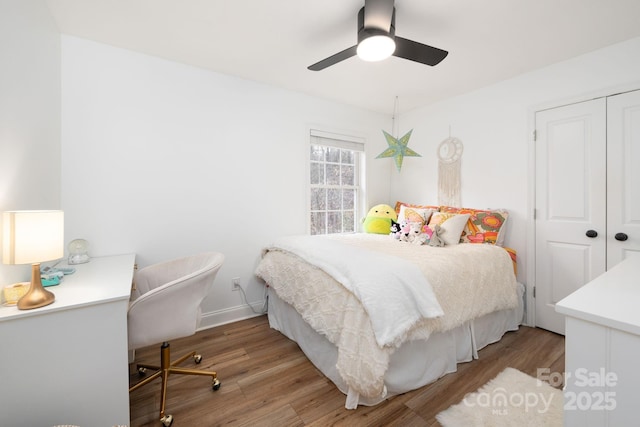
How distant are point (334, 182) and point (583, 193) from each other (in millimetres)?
2518

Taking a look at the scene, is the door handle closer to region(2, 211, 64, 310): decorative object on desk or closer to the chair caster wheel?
the chair caster wheel

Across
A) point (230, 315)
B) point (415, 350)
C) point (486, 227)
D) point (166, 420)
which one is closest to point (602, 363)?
point (415, 350)

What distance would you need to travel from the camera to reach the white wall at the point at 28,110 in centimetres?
132

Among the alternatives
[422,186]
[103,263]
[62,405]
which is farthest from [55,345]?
[422,186]

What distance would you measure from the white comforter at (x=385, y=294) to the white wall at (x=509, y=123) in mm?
817

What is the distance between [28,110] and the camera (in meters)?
1.55

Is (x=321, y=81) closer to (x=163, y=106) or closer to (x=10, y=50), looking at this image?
(x=163, y=106)

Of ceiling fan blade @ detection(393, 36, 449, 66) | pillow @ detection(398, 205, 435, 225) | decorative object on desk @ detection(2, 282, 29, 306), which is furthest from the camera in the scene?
pillow @ detection(398, 205, 435, 225)

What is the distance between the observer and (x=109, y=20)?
192cm

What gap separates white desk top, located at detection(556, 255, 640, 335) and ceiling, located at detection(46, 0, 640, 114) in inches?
70.1

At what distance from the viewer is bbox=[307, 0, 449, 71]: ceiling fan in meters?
1.59

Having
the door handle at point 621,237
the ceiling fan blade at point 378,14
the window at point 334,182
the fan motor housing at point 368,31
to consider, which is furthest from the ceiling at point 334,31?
the door handle at point 621,237

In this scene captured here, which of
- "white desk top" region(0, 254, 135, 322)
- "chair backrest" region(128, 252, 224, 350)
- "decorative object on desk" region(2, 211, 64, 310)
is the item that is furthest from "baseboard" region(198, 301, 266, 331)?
"decorative object on desk" region(2, 211, 64, 310)

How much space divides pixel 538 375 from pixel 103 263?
3.25 m
